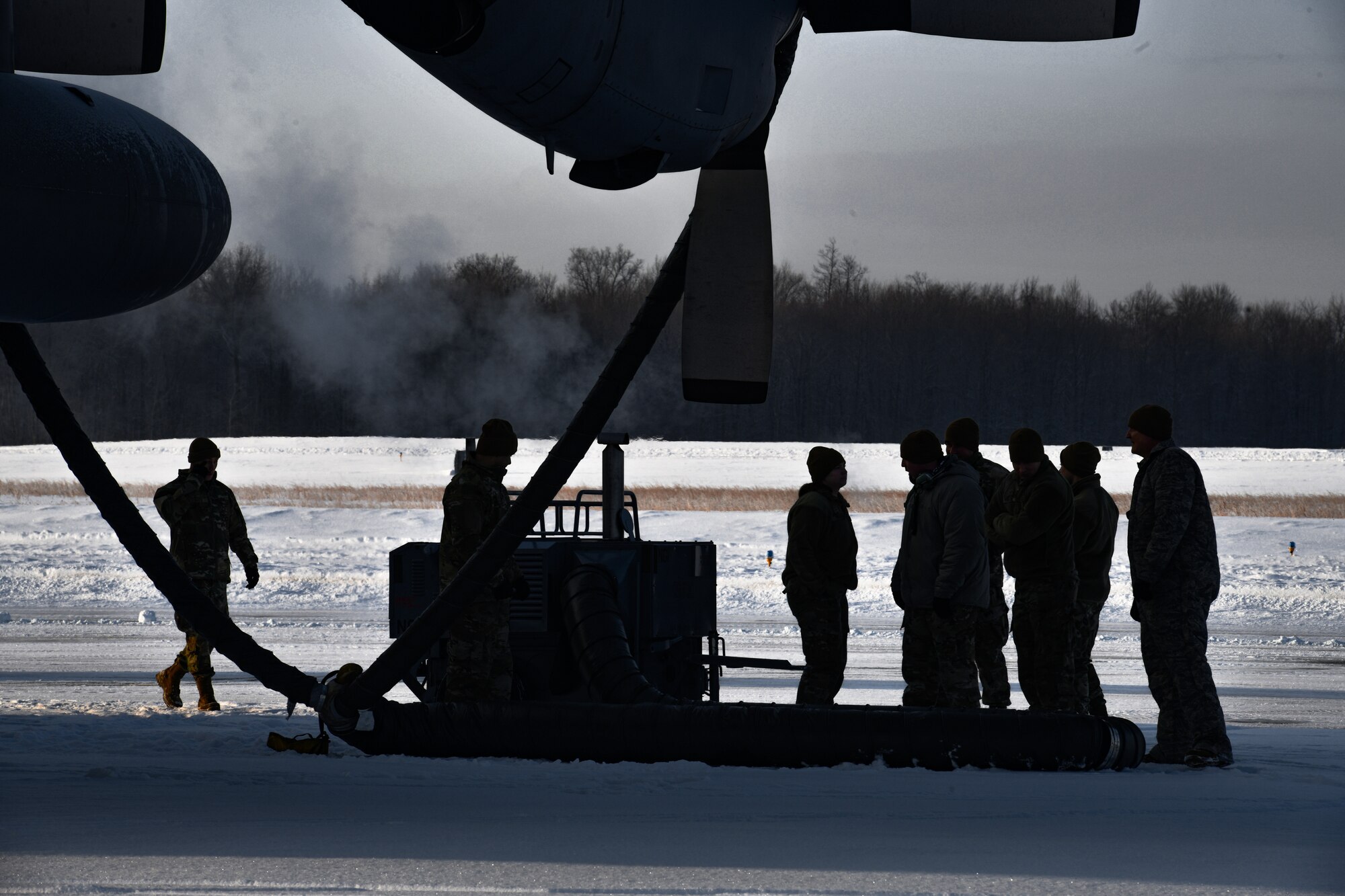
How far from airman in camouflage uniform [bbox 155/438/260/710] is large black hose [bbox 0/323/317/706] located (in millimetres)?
786

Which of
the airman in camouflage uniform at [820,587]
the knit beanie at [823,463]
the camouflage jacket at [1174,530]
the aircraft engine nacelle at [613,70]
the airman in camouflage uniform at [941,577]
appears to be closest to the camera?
the aircraft engine nacelle at [613,70]

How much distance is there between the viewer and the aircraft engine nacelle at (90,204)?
183 inches

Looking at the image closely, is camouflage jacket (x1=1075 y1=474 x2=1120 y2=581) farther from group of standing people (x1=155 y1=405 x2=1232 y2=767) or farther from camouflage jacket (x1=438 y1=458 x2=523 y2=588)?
camouflage jacket (x1=438 y1=458 x2=523 y2=588)

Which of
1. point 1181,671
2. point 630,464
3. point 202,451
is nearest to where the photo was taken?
point 1181,671

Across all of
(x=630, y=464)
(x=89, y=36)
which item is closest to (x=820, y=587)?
(x=89, y=36)

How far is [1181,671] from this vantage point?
724 cm

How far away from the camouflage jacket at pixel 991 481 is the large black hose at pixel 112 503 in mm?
3975

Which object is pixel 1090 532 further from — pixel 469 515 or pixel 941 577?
pixel 469 515

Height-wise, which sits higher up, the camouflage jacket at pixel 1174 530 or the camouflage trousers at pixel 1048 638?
the camouflage jacket at pixel 1174 530

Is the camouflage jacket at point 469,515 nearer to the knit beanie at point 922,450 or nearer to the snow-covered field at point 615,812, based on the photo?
the snow-covered field at point 615,812

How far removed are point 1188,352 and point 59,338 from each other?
5963 cm

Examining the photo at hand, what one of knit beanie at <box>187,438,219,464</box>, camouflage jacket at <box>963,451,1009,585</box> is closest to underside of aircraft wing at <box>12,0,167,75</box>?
knit beanie at <box>187,438,219,464</box>

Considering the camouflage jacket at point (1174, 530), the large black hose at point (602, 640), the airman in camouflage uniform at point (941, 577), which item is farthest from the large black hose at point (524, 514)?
the camouflage jacket at point (1174, 530)

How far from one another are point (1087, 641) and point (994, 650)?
55cm
